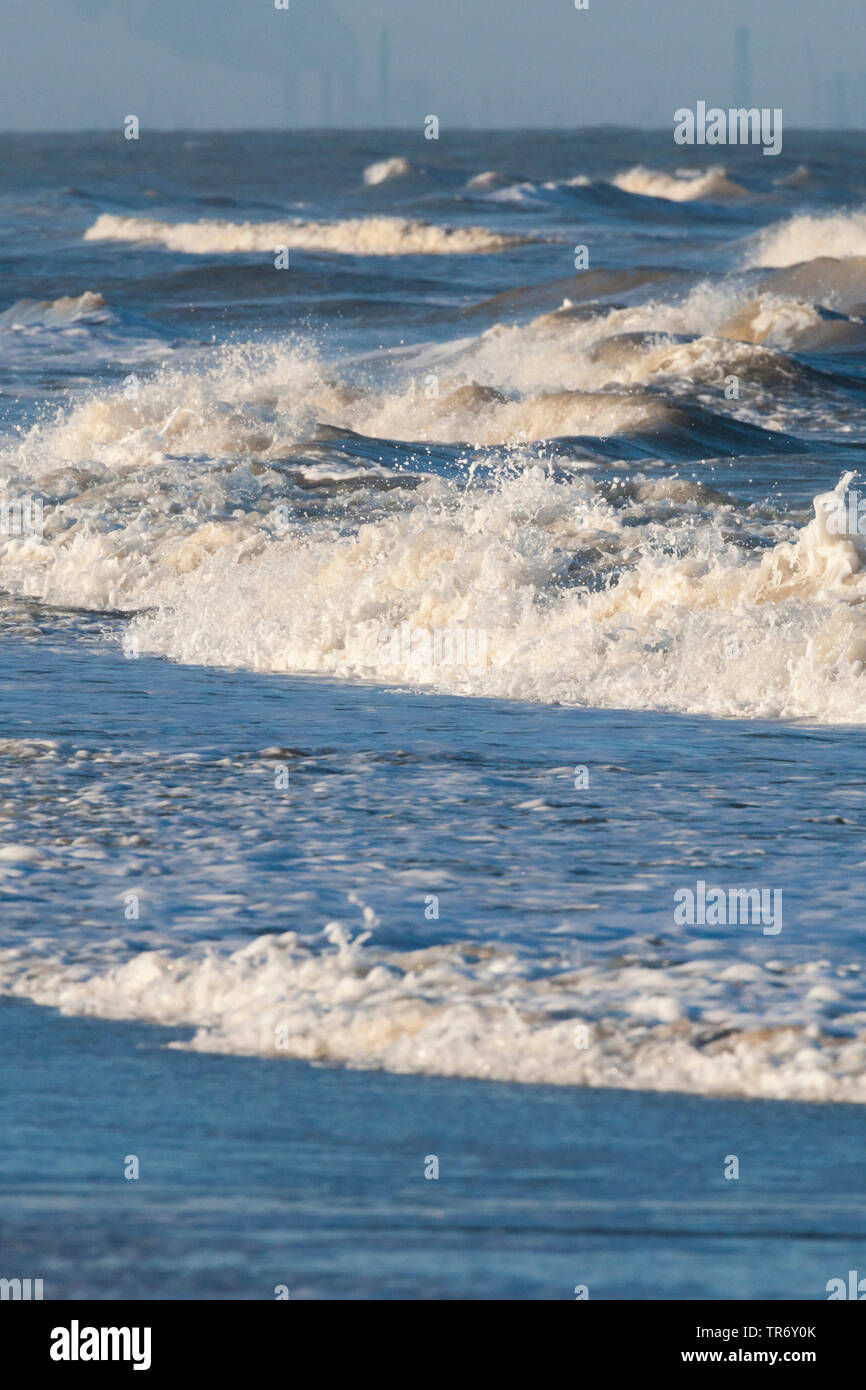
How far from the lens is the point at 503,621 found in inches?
449

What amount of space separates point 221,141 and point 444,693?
152 metres

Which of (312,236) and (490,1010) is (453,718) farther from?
(312,236)

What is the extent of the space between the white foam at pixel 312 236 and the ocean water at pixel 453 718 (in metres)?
30.0

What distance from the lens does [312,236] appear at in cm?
6269

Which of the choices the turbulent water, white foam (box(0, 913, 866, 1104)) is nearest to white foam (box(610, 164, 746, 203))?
the turbulent water

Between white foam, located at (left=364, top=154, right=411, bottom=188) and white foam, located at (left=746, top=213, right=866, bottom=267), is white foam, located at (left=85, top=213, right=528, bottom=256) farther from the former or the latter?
white foam, located at (left=364, top=154, right=411, bottom=188)

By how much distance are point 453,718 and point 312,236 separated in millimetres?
55493

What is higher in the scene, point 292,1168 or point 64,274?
point 64,274

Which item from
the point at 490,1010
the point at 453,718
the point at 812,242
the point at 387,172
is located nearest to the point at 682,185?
the point at 387,172

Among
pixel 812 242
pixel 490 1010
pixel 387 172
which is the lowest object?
pixel 490 1010

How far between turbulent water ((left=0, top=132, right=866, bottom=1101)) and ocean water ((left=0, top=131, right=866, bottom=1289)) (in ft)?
0.07

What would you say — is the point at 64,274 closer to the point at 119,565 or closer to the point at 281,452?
the point at 281,452

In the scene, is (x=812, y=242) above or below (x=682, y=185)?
below
